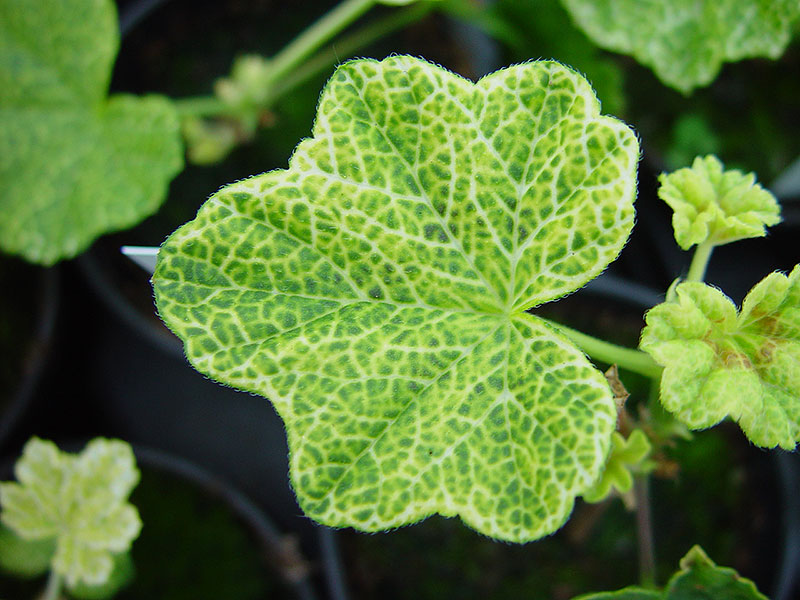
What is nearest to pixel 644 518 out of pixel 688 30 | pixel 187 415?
pixel 688 30

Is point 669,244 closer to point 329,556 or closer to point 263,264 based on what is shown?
point 329,556

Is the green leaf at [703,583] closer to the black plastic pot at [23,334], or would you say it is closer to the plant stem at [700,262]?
the plant stem at [700,262]

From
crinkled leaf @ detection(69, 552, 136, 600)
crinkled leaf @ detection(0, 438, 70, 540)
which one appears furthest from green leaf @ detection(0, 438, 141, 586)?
crinkled leaf @ detection(69, 552, 136, 600)

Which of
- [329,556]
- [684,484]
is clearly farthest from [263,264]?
[684,484]

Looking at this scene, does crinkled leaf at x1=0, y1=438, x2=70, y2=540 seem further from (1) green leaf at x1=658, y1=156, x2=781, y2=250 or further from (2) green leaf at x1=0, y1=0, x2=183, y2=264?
(1) green leaf at x1=658, y1=156, x2=781, y2=250

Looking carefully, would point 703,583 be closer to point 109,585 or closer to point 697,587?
point 697,587
